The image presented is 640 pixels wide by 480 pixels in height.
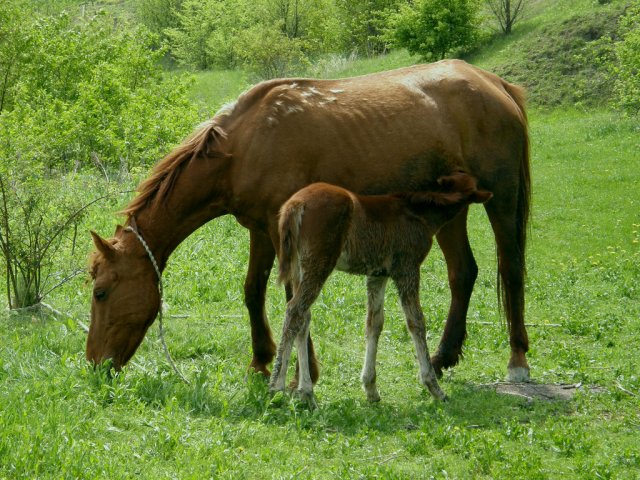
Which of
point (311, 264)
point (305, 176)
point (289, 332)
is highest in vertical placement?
point (305, 176)

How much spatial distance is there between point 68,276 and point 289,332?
155 inches

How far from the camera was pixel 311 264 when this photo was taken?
20.9 feet

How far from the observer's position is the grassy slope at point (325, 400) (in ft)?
16.6

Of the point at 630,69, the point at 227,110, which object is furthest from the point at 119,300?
the point at 630,69

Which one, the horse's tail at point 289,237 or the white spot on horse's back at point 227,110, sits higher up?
the white spot on horse's back at point 227,110

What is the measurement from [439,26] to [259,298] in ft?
89.8

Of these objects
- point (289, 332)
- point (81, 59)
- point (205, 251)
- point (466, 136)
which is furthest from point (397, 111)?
point (81, 59)

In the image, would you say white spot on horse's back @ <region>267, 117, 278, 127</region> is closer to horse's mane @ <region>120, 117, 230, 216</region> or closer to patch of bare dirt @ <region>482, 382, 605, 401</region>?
horse's mane @ <region>120, 117, 230, 216</region>

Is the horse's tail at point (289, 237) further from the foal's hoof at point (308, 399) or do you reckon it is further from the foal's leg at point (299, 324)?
the foal's hoof at point (308, 399)

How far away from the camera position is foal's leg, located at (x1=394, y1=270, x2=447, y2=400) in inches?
267

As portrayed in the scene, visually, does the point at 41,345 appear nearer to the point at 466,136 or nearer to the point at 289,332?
the point at 289,332

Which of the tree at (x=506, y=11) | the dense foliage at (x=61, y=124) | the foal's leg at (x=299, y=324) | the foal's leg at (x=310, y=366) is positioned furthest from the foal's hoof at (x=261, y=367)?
the tree at (x=506, y=11)

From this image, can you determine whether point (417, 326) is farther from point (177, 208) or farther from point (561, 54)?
point (561, 54)

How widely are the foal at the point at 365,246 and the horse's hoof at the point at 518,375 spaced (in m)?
1.14
